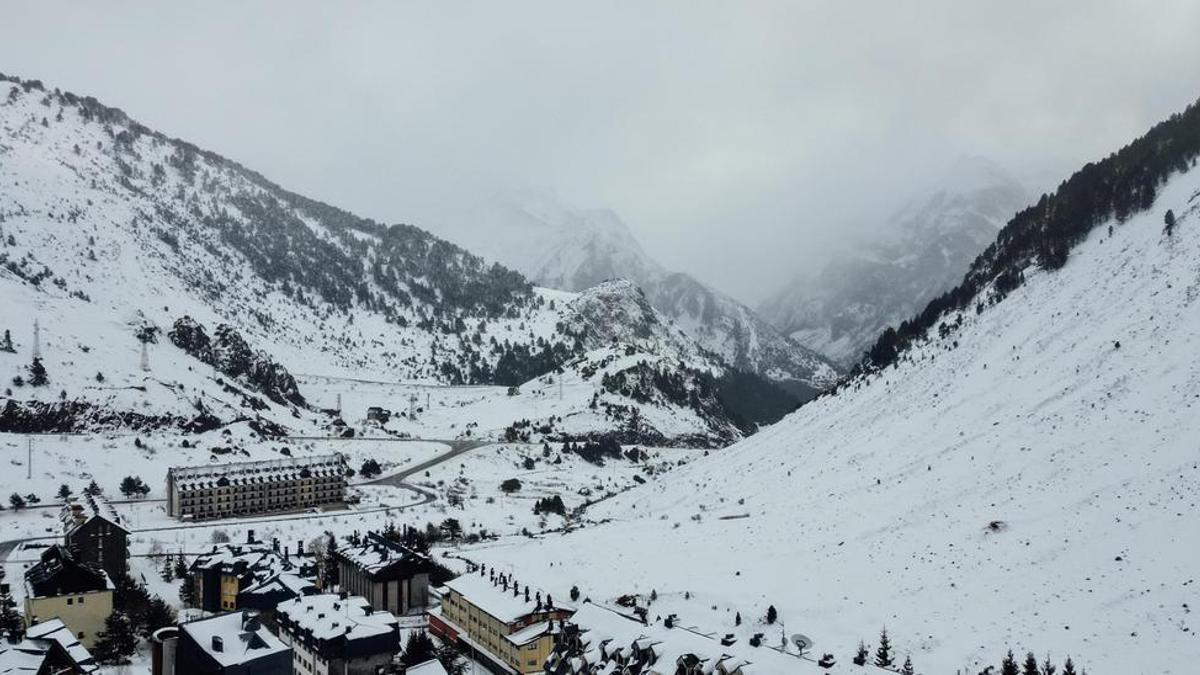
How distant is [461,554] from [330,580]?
14.3m

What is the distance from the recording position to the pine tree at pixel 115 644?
55625 mm

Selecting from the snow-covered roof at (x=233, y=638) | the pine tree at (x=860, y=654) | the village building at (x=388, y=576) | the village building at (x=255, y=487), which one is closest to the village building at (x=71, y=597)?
the snow-covered roof at (x=233, y=638)

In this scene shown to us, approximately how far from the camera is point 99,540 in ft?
238

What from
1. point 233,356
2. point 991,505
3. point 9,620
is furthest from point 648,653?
point 233,356

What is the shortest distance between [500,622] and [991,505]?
39.6 metres

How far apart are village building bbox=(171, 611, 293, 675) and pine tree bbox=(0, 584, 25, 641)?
727 cm

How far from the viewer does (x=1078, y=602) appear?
53.8 meters

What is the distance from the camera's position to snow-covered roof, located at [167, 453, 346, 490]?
10525 cm

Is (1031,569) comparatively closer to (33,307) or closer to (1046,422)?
(1046,422)

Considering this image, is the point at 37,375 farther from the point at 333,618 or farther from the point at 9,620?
the point at 333,618

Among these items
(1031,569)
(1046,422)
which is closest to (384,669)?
(1031,569)

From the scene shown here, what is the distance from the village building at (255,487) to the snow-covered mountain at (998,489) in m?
35.4

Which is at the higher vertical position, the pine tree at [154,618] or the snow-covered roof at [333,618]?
the snow-covered roof at [333,618]

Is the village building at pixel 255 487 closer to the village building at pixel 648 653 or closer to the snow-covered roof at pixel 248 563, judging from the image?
the snow-covered roof at pixel 248 563
